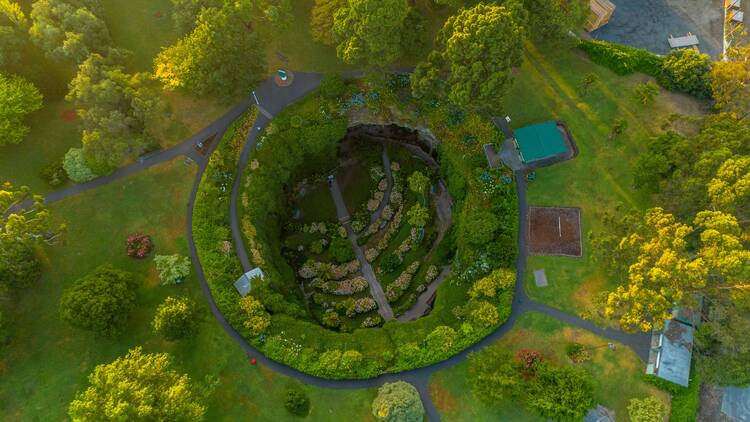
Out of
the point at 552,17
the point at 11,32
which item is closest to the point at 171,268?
the point at 11,32

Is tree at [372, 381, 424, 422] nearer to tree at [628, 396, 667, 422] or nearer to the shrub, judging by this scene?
tree at [628, 396, 667, 422]

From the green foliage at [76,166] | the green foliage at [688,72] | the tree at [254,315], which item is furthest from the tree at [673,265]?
the green foliage at [76,166]

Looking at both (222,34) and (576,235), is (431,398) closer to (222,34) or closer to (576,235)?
(576,235)

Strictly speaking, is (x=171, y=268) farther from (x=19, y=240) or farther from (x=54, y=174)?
(x=54, y=174)

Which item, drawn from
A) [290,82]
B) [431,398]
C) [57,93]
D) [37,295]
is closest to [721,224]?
[431,398]

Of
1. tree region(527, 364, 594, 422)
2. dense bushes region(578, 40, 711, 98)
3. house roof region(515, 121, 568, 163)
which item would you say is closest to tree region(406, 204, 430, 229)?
house roof region(515, 121, 568, 163)

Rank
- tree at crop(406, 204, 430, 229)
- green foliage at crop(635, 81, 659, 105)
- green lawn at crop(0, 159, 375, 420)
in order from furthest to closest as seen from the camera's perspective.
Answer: tree at crop(406, 204, 430, 229), green foliage at crop(635, 81, 659, 105), green lawn at crop(0, 159, 375, 420)

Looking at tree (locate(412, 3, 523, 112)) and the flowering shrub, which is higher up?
tree (locate(412, 3, 523, 112))
